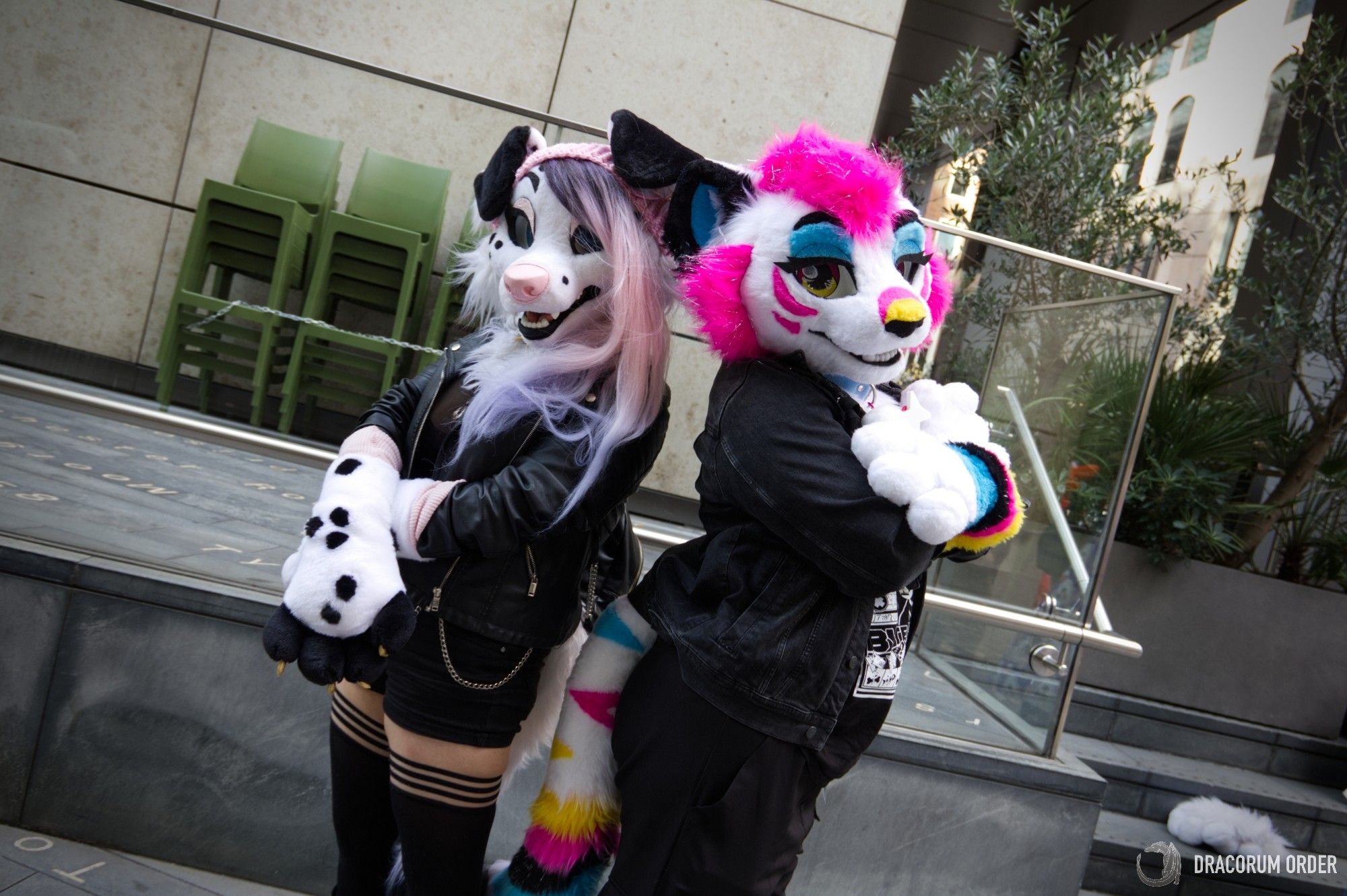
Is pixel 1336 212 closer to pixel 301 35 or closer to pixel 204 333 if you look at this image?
pixel 301 35

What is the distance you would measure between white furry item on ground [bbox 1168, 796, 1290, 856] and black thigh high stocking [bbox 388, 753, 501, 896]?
343cm

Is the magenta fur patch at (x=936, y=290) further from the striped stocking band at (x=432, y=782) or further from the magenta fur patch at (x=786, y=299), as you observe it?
the striped stocking band at (x=432, y=782)

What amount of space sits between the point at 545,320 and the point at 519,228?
0.57 ft

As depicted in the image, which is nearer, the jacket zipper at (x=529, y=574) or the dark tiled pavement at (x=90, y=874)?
the jacket zipper at (x=529, y=574)

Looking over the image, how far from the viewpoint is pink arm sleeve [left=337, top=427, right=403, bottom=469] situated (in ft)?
5.34

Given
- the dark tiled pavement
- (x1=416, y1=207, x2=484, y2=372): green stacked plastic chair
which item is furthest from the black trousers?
the dark tiled pavement

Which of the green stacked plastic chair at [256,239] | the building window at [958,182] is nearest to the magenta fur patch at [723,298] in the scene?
the green stacked plastic chair at [256,239]

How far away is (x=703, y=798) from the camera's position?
1.45 metres

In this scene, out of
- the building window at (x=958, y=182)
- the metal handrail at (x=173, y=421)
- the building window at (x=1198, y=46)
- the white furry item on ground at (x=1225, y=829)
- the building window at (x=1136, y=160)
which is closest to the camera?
the metal handrail at (x=173, y=421)

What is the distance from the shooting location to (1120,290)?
2662 mm

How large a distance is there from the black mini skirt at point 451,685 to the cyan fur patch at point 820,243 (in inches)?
31.2

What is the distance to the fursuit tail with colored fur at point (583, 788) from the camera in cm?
159

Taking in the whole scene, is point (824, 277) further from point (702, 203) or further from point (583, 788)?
point (583, 788)

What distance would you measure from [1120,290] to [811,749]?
178cm
